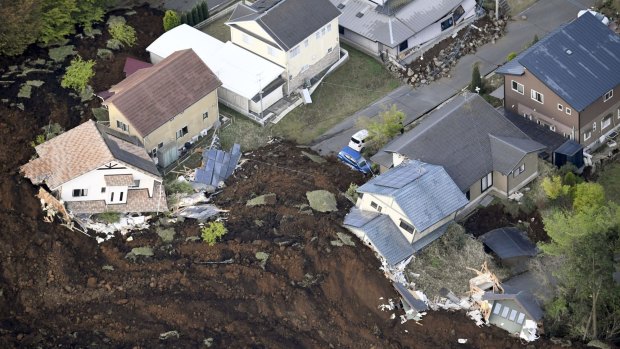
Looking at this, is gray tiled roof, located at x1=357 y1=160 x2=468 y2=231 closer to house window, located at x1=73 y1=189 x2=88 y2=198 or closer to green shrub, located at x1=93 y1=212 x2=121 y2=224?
green shrub, located at x1=93 y1=212 x2=121 y2=224

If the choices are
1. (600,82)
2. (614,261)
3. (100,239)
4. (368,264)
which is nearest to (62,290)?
(100,239)

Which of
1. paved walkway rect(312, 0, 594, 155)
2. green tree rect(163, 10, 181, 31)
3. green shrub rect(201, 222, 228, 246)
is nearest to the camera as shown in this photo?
green shrub rect(201, 222, 228, 246)

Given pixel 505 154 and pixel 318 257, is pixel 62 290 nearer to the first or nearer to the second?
pixel 318 257

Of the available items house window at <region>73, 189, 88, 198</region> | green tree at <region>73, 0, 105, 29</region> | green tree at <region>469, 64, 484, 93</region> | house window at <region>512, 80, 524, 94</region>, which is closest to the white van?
green tree at <region>469, 64, 484, 93</region>

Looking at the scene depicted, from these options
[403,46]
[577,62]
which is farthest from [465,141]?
[403,46]

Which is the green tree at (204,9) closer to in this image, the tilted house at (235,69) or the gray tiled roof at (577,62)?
the tilted house at (235,69)

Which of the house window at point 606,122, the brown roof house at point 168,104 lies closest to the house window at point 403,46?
the brown roof house at point 168,104

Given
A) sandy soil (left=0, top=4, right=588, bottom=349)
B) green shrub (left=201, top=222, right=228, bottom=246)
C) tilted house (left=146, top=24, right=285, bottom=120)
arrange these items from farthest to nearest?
tilted house (left=146, top=24, right=285, bottom=120) < green shrub (left=201, top=222, right=228, bottom=246) < sandy soil (left=0, top=4, right=588, bottom=349)

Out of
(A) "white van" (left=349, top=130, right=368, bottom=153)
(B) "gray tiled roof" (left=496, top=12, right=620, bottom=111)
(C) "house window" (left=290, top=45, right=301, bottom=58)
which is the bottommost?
(A) "white van" (left=349, top=130, right=368, bottom=153)

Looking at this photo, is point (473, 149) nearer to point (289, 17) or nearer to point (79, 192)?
point (289, 17)
